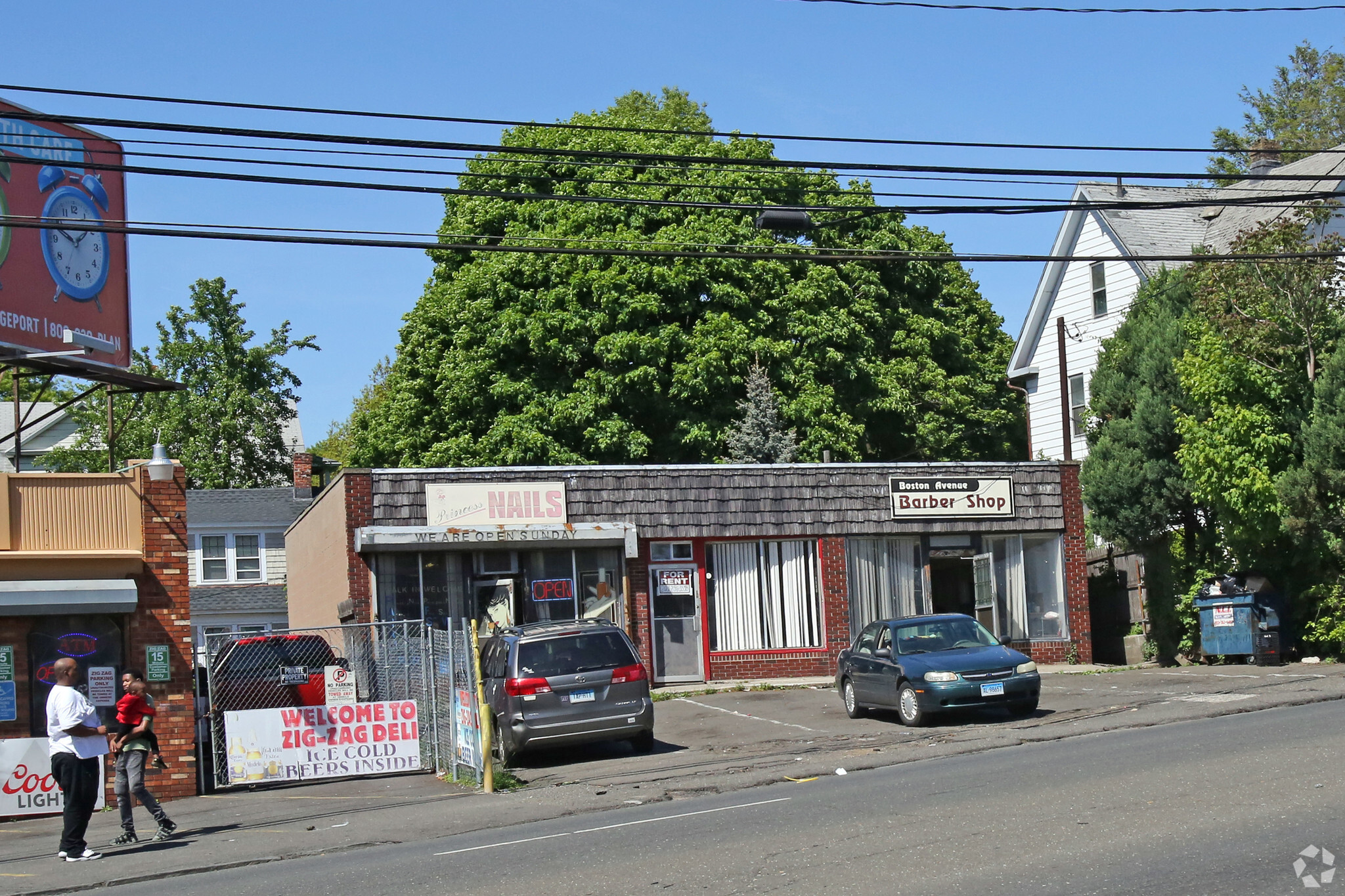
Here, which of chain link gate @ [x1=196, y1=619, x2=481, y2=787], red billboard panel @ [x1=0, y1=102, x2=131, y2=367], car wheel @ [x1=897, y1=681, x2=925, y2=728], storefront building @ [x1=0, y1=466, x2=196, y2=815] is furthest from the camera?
red billboard panel @ [x1=0, y1=102, x2=131, y2=367]

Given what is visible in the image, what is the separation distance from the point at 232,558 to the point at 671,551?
2100 centimetres

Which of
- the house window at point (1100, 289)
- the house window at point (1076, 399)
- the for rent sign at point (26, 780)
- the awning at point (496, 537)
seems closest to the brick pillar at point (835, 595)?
the awning at point (496, 537)

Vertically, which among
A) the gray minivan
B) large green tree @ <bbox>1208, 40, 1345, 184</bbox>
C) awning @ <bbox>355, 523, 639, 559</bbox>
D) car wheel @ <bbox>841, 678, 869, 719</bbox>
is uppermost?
large green tree @ <bbox>1208, 40, 1345, 184</bbox>

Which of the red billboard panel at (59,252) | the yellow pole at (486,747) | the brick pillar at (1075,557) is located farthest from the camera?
the brick pillar at (1075,557)

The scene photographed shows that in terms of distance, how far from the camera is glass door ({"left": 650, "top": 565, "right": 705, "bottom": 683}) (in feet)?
81.9

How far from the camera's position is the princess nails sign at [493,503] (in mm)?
23844

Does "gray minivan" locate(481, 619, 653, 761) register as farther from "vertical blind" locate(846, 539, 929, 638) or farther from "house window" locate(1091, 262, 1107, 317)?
"house window" locate(1091, 262, 1107, 317)

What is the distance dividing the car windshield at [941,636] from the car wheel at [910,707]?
628 millimetres

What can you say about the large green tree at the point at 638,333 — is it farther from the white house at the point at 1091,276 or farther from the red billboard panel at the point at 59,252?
the red billboard panel at the point at 59,252

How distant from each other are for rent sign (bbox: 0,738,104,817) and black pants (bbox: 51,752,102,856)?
10.7ft

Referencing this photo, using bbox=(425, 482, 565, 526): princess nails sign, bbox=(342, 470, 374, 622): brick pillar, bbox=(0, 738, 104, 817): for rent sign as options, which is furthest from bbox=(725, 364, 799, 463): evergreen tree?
bbox=(0, 738, 104, 817): for rent sign

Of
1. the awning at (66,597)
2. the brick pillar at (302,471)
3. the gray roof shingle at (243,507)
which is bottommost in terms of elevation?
the awning at (66,597)

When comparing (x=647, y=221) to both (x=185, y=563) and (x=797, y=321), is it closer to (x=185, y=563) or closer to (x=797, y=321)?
(x=797, y=321)

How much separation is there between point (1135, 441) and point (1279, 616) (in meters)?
4.04
